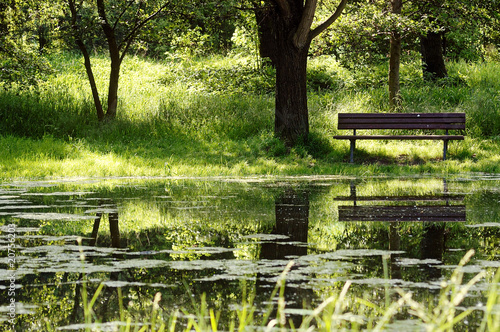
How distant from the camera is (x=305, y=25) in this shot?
1425 centimetres

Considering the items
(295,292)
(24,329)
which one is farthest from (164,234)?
(24,329)

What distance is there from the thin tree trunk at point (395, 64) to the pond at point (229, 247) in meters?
7.55

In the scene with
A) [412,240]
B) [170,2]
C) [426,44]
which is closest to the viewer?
[412,240]

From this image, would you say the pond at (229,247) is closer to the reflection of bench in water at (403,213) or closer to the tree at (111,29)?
the reflection of bench in water at (403,213)

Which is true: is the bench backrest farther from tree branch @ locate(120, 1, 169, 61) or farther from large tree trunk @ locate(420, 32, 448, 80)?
large tree trunk @ locate(420, 32, 448, 80)

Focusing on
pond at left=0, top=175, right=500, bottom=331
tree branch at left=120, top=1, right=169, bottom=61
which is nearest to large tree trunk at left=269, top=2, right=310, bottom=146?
tree branch at left=120, top=1, right=169, bottom=61

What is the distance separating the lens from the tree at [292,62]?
14.4m

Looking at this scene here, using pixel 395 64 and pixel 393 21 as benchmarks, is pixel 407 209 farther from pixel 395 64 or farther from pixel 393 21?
pixel 395 64

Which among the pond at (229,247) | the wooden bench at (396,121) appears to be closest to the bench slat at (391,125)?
the wooden bench at (396,121)

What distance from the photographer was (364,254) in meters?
5.55

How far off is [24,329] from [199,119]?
43.2 feet

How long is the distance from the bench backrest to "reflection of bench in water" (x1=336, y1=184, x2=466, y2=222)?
18.0 feet

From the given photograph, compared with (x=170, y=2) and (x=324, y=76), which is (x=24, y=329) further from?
(x=324, y=76)

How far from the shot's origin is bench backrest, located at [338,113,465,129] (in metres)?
14.7
